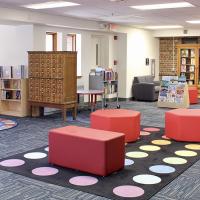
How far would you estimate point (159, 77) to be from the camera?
47.8 feet

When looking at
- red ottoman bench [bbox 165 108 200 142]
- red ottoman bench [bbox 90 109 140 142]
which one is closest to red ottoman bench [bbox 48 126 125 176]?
red ottoman bench [bbox 90 109 140 142]

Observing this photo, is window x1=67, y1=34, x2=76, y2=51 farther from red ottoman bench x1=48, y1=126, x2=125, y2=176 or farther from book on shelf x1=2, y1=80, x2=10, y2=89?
red ottoman bench x1=48, y1=126, x2=125, y2=176

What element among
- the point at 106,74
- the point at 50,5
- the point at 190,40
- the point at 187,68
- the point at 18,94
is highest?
the point at 50,5

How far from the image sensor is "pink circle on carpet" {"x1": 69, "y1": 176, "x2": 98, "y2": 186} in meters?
3.96

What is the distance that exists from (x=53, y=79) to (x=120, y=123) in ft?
8.91

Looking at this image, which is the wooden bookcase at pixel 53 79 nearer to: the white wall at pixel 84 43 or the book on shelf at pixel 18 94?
the book on shelf at pixel 18 94

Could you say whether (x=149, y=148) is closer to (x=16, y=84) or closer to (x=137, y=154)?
(x=137, y=154)

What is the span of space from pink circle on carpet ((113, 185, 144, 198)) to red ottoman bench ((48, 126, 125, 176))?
1.25ft

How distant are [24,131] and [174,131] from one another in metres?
2.91

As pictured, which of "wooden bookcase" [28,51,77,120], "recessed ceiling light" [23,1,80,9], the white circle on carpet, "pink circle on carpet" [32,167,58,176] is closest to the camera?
"pink circle on carpet" [32,167,58,176]

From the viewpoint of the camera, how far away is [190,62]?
13914 millimetres

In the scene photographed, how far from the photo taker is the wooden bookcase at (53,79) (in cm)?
790

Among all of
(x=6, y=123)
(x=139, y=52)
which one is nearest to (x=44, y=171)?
(x=6, y=123)

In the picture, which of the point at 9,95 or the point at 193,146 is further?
the point at 9,95
